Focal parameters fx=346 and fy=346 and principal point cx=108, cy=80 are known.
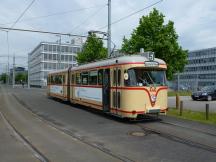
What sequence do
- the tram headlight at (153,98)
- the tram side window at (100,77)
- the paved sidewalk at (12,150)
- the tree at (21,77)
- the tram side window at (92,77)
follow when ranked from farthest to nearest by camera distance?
1. the tree at (21,77)
2. the tram side window at (92,77)
3. the tram side window at (100,77)
4. the tram headlight at (153,98)
5. the paved sidewalk at (12,150)

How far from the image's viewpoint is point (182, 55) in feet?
90.5

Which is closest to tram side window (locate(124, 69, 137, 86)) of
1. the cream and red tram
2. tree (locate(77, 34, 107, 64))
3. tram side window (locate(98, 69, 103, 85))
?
the cream and red tram

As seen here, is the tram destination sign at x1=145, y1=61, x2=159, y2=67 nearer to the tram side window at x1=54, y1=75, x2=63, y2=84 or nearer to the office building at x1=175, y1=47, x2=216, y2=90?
the tram side window at x1=54, y1=75, x2=63, y2=84

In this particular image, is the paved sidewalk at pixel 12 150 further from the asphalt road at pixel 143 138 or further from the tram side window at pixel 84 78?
the tram side window at pixel 84 78

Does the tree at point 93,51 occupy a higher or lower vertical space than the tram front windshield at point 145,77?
higher

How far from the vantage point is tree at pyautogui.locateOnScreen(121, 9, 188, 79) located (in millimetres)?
26484

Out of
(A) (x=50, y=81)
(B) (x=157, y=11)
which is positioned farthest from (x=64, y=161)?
(A) (x=50, y=81)

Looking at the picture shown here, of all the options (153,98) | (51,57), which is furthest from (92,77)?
(51,57)

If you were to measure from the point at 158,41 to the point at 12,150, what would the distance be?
18.8 m

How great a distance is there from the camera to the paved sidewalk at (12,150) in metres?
8.98

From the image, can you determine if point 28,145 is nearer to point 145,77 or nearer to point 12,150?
point 12,150

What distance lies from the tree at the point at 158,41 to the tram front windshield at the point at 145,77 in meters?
9.78

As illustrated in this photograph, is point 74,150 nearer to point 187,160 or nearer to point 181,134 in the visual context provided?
point 187,160

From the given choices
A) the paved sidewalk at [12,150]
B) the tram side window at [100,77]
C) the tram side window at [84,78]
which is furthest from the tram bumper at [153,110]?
the tram side window at [84,78]
